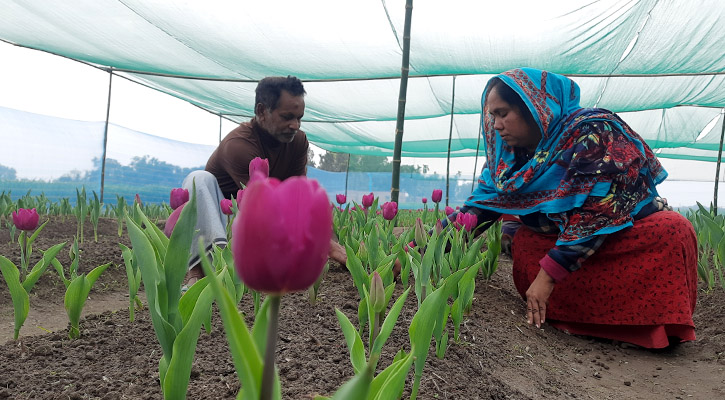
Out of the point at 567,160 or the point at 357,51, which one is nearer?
the point at 567,160

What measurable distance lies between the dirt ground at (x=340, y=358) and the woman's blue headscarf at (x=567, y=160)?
1.87ft

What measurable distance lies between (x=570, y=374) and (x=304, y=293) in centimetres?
107

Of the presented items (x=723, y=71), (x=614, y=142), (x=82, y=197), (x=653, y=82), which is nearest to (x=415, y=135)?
(x=653, y=82)

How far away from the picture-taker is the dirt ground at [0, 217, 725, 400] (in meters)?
1.11

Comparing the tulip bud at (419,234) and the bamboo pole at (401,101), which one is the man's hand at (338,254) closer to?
the tulip bud at (419,234)

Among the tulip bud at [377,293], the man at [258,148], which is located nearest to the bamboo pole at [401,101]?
the man at [258,148]

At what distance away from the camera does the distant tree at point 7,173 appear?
7.34 metres

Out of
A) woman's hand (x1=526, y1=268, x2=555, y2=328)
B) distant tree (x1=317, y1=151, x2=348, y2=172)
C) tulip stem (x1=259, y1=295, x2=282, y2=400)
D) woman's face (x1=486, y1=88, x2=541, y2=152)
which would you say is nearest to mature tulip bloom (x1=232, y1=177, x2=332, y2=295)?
tulip stem (x1=259, y1=295, x2=282, y2=400)

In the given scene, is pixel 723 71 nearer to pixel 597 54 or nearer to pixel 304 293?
pixel 597 54

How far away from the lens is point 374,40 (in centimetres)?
547

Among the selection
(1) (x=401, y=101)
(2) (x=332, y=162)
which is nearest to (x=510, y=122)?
(1) (x=401, y=101)

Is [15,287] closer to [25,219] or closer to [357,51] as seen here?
[25,219]

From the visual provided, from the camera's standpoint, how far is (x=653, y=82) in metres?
6.78

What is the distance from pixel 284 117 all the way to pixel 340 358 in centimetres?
182
